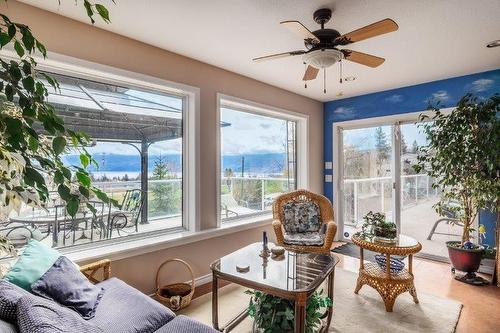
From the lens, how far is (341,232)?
16.3 ft

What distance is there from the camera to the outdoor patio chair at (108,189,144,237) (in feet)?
9.19

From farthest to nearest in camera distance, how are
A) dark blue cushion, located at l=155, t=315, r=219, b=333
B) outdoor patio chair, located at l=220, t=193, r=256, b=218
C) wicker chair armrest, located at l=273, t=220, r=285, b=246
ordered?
outdoor patio chair, located at l=220, t=193, r=256, b=218 → wicker chair armrest, located at l=273, t=220, r=285, b=246 → dark blue cushion, located at l=155, t=315, r=219, b=333

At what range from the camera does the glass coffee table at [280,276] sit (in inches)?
69.9

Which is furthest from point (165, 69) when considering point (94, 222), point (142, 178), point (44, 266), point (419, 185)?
point (419, 185)

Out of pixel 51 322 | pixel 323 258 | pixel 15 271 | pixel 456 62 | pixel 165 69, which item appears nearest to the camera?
pixel 51 322

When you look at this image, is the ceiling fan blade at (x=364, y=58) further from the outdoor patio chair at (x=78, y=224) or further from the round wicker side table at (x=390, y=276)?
the outdoor patio chair at (x=78, y=224)

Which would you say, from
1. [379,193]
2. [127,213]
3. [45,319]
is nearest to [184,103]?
[127,213]

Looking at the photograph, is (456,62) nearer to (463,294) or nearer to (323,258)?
(463,294)

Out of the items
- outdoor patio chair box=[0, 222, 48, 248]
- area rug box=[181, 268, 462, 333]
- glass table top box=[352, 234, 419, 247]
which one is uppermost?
outdoor patio chair box=[0, 222, 48, 248]

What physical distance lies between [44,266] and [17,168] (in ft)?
4.03

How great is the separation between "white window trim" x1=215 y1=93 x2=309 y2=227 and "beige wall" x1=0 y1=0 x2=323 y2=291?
2.5 inches

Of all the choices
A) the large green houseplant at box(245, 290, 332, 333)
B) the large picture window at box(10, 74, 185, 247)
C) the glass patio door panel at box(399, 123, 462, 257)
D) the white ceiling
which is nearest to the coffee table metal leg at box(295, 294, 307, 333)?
the large green houseplant at box(245, 290, 332, 333)

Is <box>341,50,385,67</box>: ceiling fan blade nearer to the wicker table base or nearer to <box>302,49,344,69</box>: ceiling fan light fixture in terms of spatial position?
<box>302,49,344,69</box>: ceiling fan light fixture

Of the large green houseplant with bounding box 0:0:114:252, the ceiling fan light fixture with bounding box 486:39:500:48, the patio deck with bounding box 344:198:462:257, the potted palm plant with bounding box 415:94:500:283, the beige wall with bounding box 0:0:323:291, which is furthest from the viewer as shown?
the patio deck with bounding box 344:198:462:257
